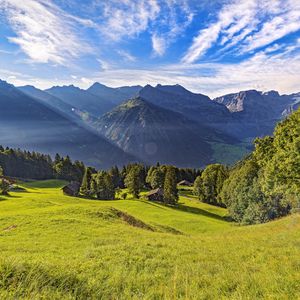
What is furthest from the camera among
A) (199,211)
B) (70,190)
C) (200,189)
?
(200,189)

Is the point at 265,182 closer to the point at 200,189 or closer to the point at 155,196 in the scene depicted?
the point at 155,196

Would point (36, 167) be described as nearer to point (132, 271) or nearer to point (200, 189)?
point (200, 189)

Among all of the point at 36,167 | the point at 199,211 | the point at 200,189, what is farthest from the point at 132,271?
the point at 36,167

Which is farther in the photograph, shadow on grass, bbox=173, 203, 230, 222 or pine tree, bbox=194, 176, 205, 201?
A: pine tree, bbox=194, 176, 205, 201

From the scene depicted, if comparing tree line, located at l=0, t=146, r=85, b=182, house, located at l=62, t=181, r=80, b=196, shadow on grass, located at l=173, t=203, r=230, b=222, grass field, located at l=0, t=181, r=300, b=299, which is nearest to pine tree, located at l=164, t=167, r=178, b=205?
shadow on grass, located at l=173, t=203, r=230, b=222

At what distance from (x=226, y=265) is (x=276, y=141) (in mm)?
33007

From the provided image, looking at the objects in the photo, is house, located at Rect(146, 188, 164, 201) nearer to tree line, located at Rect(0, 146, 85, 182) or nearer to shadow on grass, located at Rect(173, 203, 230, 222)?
shadow on grass, located at Rect(173, 203, 230, 222)

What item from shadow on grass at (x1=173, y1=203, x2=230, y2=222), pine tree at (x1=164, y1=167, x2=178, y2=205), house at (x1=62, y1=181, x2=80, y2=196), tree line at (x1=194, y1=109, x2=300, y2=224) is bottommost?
house at (x1=62, y1=181, x2=80, y2=196)

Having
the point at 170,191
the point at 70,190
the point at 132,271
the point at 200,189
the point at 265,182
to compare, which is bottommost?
the point at 70,190

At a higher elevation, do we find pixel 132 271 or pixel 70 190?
pixel 132 271

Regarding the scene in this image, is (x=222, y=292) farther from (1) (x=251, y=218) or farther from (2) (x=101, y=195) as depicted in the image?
(2) (x=101, y=195)

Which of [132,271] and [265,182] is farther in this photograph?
[265,182]

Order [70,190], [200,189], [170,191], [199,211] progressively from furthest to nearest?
1. [200,189]
2. [70,190]
3. [170,191]
4. [199,211]

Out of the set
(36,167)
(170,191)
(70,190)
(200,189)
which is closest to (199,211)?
(170,191)
